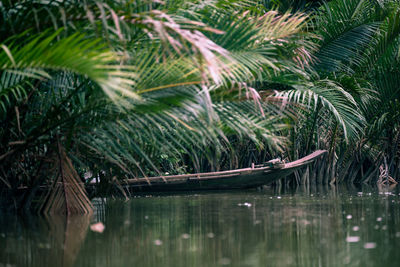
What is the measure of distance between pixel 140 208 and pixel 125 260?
4071 millimetres

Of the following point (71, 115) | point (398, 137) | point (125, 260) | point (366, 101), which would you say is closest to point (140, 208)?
point (71, 115)

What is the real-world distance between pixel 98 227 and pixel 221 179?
20.9 feet

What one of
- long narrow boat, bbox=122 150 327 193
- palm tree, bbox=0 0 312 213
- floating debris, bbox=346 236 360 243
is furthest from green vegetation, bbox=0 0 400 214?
long narrow boat, bbox=122 150 327 193

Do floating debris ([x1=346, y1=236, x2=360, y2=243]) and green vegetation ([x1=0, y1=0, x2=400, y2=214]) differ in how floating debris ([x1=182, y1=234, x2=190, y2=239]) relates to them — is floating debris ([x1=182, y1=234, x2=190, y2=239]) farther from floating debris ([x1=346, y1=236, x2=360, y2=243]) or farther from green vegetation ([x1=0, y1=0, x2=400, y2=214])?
floating debris ([x1=346, y1=236, x2=360, y2=243])

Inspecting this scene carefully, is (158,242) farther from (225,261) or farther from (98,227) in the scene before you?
(98,227)

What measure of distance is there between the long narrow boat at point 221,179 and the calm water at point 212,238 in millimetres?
4187

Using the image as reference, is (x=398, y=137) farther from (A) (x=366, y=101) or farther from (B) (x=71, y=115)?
(B) (x=71, y=115)

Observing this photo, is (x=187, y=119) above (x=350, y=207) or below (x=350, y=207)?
above

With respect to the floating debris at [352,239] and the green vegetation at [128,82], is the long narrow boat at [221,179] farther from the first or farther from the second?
the floating debris at [352,239]

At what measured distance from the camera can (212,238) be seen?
4363 mm

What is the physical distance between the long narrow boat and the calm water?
419cm

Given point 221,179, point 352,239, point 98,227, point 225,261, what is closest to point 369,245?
point 352,239

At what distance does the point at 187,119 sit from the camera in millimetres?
5801

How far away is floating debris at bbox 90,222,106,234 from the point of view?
5.00 meters
